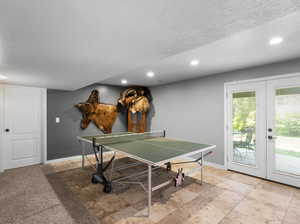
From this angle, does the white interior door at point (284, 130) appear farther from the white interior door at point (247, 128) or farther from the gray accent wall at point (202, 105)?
the gray accent wall at point (202, 105)

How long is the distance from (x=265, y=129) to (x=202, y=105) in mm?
1426

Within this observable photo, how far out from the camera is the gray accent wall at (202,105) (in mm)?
3129

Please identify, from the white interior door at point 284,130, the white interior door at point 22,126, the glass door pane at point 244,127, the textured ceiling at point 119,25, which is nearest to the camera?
the textured ceiling at point 119,25

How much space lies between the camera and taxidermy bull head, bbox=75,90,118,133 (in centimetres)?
447

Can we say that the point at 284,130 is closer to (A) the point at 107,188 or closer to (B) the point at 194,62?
(B) the point at 194,62

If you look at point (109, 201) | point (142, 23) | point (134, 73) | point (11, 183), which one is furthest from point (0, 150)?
point (142, 23)

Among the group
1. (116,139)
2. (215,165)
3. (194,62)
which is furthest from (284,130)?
(116,139)

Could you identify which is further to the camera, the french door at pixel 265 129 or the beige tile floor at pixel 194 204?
the french door at pixel 265 129

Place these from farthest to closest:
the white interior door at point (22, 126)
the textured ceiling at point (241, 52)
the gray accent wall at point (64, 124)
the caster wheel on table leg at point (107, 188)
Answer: the gray accent wall at point (64, 124), the white interior door at point (22, 126), the caster wheel on table leg at point (107, 188), the textured ceiling at point (241, 52)

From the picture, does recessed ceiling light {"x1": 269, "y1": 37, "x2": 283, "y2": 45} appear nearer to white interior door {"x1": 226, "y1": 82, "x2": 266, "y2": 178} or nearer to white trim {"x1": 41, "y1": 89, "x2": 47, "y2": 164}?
white interior door {"x1": 226, "y1": 82, "x2": 266, "y2": 178}

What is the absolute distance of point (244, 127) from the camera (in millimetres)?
3318

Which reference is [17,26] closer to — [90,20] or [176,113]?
[90,20]

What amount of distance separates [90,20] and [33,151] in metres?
4.19

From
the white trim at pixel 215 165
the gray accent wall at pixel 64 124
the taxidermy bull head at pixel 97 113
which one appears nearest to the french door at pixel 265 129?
the white trim at pixel 215 165
